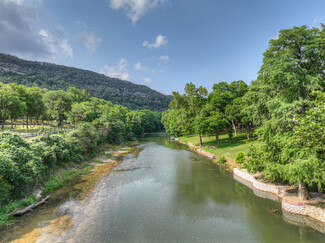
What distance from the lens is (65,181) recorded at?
26.4m

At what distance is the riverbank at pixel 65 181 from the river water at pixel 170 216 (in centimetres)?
195

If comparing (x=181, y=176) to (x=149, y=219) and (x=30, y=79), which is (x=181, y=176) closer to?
(x=149, y=219)

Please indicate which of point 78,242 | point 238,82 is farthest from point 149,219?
point 238,82

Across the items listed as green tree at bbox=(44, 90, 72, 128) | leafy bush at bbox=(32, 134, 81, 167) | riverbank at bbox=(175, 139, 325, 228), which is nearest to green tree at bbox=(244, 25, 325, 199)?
riverbank at bbox=(175, 139, 325, 228)

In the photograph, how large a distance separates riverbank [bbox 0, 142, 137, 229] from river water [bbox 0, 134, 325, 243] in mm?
1949

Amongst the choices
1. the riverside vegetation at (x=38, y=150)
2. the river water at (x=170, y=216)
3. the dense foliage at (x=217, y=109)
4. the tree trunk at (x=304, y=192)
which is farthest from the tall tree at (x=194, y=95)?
the tree trunk at (x=304, y=192)

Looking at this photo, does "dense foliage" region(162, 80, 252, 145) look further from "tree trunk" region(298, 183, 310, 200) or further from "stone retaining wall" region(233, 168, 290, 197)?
"tree trunk" region(298, 183, 310, 200)

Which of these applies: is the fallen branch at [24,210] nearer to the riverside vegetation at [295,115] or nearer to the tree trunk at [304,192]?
Answer: the riverside vegetation at [295,115]

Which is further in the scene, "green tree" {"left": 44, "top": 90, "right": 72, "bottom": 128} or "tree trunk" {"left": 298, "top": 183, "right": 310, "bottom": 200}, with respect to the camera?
"green tree" {"left": 44, "top": 90, "right": 72, "bottom": 128}

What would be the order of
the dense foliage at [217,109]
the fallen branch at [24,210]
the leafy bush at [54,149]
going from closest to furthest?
the fallen branch at [24,210], the leafy bush at [54,149], the dense foliage at [217,109]

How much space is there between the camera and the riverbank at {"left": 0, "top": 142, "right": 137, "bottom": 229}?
16.5 metres

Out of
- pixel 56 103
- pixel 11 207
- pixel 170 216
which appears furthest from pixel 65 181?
pixel 56 103

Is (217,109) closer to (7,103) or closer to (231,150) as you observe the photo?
(231,150)

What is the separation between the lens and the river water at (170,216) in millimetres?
13547
